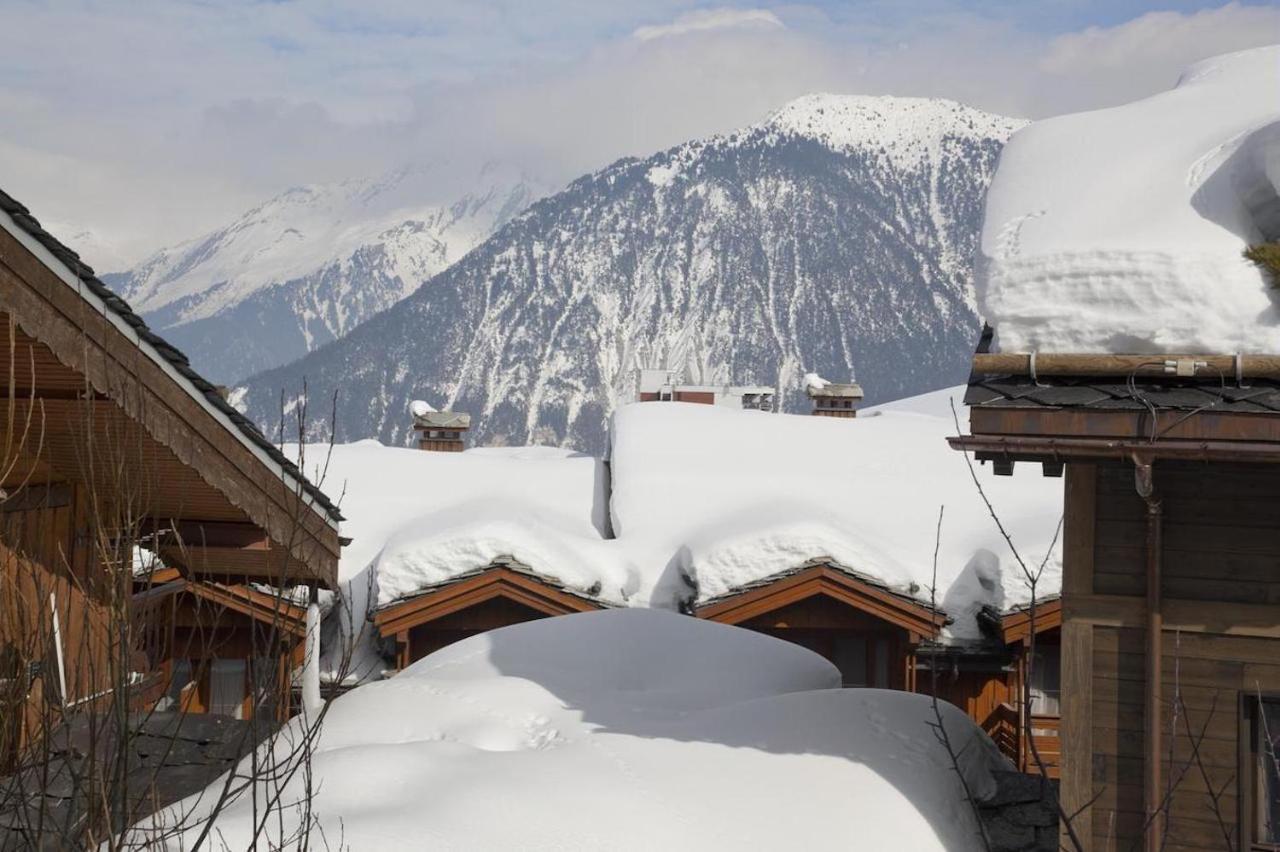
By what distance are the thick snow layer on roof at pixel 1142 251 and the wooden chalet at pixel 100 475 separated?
3.39 m

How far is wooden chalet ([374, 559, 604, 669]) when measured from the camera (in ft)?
51.2

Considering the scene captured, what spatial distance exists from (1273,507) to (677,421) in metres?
16.8

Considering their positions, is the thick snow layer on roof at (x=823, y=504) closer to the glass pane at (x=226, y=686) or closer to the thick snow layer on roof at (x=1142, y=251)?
the glass pane at (x=226, y=686)

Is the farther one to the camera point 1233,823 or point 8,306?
point 1233,823

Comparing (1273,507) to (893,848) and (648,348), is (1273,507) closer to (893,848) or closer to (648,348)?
(893,848)

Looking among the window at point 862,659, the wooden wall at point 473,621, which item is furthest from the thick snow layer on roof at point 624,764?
the window at point 862,659

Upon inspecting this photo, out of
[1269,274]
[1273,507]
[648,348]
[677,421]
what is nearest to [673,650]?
[1273,507]

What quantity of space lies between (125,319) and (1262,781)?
5939mm

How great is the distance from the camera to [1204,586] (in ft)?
20.7

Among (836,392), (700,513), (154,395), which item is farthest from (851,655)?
(836,392)

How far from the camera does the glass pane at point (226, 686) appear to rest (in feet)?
56.7

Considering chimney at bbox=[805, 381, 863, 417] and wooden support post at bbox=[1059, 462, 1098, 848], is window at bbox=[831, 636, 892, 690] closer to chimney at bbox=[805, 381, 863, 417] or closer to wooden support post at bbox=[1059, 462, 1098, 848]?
wooden support post at bbox=[1059, 462, 1098, 848]

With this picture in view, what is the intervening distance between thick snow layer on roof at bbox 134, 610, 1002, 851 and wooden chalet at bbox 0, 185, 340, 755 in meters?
1.04

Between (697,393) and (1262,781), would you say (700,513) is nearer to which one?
(1262,781)
